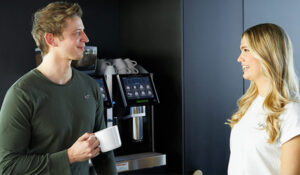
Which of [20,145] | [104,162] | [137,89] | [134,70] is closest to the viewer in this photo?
[20,145]

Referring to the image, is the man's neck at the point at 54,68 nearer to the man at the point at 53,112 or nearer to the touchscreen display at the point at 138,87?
the man at the point at 53,112

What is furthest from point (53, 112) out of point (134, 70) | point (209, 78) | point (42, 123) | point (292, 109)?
point (209, 78)

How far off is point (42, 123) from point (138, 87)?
1.03 m

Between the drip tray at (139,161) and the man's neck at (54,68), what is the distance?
3.07 feet

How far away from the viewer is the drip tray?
7.75ft

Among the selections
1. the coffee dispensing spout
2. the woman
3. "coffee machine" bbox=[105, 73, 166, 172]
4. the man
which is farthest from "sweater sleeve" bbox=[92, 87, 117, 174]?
the coffee dispensing spout

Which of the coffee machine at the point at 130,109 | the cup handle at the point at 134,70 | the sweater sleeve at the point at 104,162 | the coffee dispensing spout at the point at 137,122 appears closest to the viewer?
the sweater sleeve at the point at 104,162

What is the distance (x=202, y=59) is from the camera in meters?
2.66

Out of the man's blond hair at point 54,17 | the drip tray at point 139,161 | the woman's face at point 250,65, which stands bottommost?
the drip tray at point 139,161

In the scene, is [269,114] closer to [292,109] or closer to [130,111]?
[292,109]

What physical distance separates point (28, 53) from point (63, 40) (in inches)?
48.0

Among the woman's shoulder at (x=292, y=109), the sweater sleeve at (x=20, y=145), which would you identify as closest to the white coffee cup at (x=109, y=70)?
the sweater sleeve at (x=20, y=145)

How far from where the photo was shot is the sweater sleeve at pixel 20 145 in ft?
4.50

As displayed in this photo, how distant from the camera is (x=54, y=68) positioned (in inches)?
60.4
